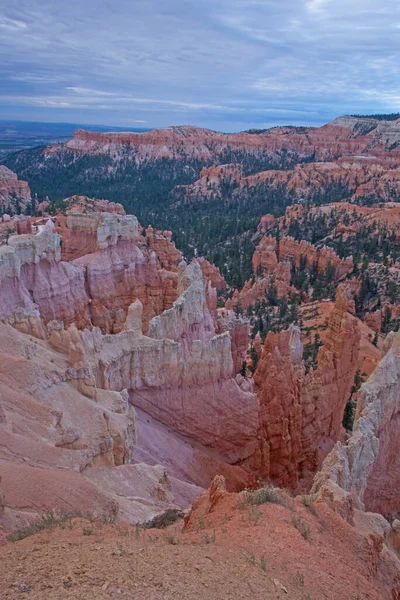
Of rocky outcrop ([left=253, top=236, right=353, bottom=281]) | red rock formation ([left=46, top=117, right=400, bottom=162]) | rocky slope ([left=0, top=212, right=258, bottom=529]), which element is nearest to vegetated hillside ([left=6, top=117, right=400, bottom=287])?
red rock formation ([left=46, top=117, right=400, bottom=162])

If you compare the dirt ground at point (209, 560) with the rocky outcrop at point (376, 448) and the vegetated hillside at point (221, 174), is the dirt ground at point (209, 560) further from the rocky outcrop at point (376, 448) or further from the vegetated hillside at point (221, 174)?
the vegetated hillside at point (221, 174)

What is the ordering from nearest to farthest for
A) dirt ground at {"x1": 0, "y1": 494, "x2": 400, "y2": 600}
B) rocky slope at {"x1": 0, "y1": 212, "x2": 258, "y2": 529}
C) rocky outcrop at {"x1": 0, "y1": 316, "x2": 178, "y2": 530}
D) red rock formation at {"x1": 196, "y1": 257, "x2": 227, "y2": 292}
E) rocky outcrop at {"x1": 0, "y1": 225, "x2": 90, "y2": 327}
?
dirt ground at {"x1": 0, "y1": 494, "x2": 400, "y2": 600} < rocky outcrop at {"x1": 0, "y1": 316, "x2": 178, "y2": 530} < rocky slope at {"x1": 0, "y1": 212, "x2": 258, "y2": 529} < rocky outcrop at {"x1": 0, "y1": 225, "x2": 90, "y2": 327} < red rock formation at {"x1": 196, "y1": 257, "x2": 227, "y2": 292}

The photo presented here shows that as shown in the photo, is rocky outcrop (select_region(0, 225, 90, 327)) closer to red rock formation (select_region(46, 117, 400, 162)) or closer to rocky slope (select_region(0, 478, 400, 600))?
rocky slope (select_region(0, 478, 400, 600))

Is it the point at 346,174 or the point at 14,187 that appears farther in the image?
the point at 346,174

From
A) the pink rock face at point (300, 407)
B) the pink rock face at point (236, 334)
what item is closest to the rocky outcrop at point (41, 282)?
the pink rock face at point (236, 334)

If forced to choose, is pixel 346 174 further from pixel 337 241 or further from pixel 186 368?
pixel 186 368

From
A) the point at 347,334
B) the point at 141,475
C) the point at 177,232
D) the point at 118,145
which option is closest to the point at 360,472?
the point at 141,475
